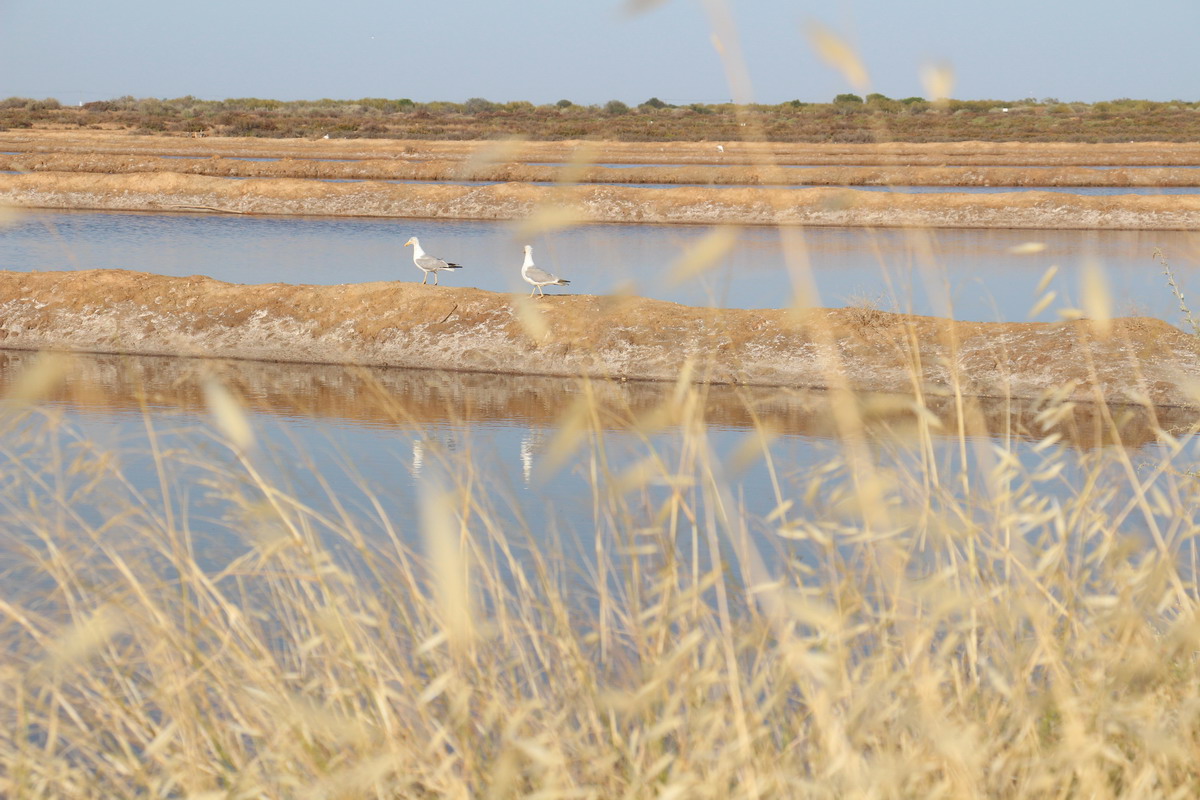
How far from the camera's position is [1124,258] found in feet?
60.0

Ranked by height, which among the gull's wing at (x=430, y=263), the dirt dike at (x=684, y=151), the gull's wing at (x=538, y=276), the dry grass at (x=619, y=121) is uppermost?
the dry grass at (x=619, y=121)

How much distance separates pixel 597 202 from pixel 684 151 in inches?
873

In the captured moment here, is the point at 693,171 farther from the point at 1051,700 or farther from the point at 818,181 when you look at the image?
the point at 1051,700

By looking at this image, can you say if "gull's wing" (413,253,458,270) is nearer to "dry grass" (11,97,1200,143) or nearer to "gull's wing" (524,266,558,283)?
"gull's wing" (524,266,558,283)

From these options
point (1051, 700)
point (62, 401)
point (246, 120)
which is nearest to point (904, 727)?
point (1051, 700)

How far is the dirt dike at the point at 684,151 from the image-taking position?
130 ft

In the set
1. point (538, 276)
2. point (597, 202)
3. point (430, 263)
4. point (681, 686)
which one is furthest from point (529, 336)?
point (597, 202)

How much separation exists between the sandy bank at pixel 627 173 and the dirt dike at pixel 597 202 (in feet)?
15.4

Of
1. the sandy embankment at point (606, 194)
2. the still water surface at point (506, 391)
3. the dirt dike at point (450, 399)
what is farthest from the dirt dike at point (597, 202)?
the dirt dike at point (450, 399)

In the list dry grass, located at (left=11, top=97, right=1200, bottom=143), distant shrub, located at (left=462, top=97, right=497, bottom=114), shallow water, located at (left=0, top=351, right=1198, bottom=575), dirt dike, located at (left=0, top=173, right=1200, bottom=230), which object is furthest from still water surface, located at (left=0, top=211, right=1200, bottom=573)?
distant shrub, located at (left=462, top=97, right=497, bottom=114)

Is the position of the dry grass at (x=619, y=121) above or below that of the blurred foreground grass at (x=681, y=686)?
above

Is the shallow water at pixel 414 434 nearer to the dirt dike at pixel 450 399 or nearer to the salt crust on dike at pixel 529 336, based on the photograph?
the dirt dike at pixel 450 399

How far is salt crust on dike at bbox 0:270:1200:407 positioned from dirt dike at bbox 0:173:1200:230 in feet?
35.4

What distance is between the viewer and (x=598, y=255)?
59.9ft
